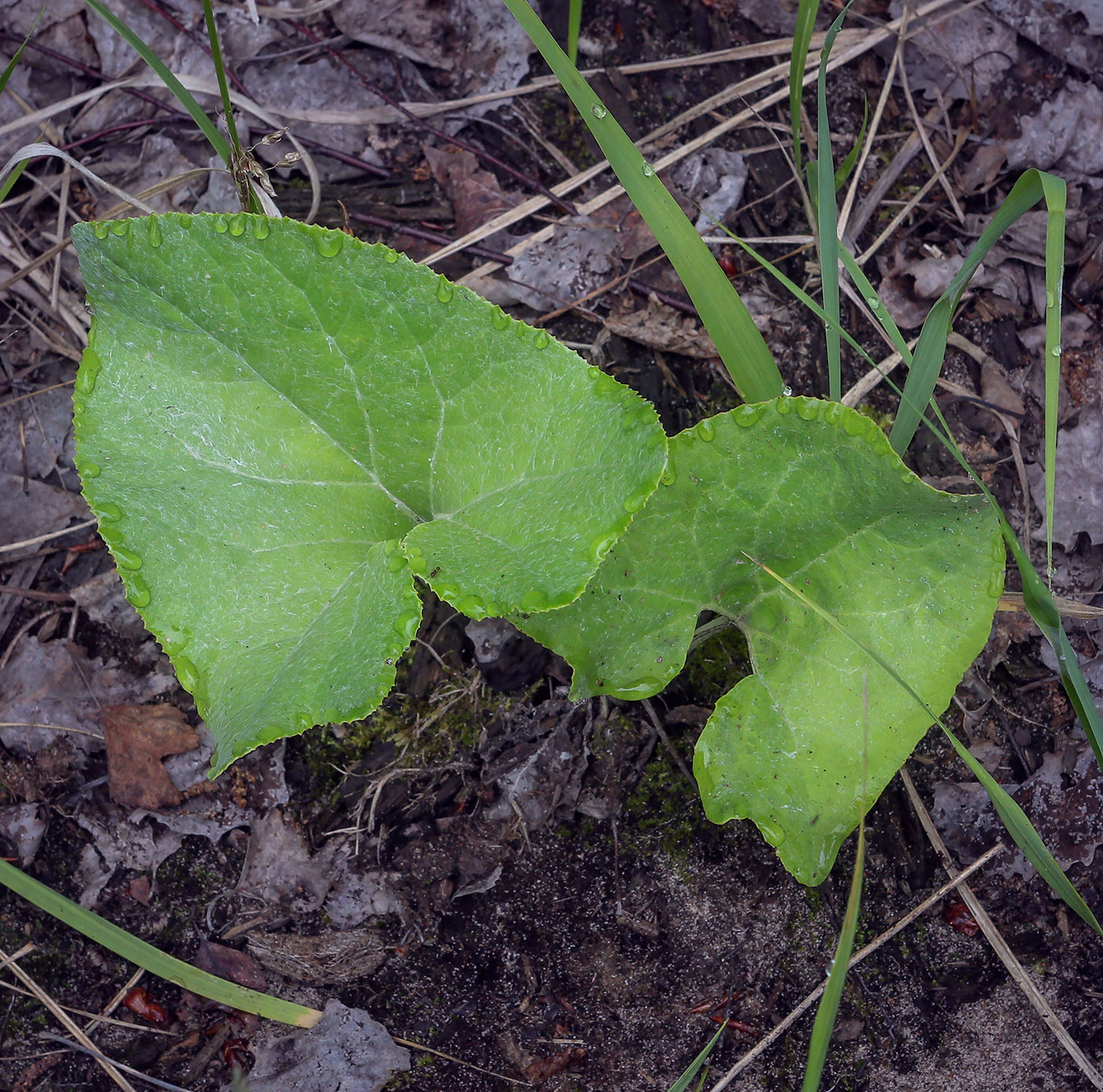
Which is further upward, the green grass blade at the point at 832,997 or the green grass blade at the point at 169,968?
the green grass blade at the point at 832,997

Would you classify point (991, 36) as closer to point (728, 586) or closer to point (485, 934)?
point (728, 586)

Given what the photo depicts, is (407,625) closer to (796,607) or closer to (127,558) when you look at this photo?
(127,558)

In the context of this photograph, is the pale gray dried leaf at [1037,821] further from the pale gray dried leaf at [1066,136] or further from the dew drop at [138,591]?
the dew drop at [138,591]

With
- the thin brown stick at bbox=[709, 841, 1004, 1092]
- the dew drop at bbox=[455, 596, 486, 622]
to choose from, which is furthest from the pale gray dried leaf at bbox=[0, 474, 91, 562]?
the thin brown stick at bbox=[709, 841, 1004, 1092]

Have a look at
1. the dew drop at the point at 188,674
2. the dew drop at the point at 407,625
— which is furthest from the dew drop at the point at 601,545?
the dew drop at the point at 188,674

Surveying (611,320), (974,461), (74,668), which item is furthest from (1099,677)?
(74,668)
